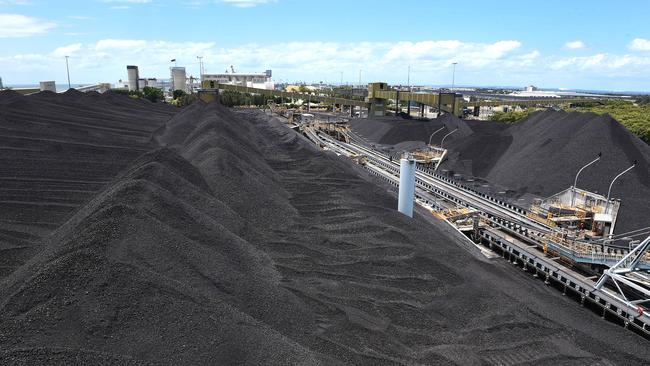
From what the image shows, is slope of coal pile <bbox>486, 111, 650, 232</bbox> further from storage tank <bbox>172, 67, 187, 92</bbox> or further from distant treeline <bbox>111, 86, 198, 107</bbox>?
storage tank <bbox>172, 67, 187, 92</bbox>

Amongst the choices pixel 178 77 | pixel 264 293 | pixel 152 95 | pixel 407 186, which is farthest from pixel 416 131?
pixel 178 77

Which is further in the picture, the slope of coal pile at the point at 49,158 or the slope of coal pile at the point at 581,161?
the slope of coal pile at the point at 581,161

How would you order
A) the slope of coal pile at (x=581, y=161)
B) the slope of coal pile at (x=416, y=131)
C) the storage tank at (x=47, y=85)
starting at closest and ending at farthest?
the slope of coal pile at (x=581, y=161) → the slope of coal pile at (x=416, y=131) → the storage tank at (x=47, y=85)

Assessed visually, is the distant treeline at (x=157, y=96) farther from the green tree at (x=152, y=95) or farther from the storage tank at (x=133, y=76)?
the storage tank at (x=133, y=76)

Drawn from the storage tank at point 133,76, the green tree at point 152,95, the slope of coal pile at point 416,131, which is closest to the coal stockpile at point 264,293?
the slope of coal pile at point 416,131

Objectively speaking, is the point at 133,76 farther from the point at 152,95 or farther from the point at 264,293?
the point at 264,293

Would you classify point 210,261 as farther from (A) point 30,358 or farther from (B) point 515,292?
(B) point 515,292

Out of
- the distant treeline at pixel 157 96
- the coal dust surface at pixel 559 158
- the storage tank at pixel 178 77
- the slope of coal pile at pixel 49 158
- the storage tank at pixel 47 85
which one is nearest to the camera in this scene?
the slope of coal pile at pixel 49 158

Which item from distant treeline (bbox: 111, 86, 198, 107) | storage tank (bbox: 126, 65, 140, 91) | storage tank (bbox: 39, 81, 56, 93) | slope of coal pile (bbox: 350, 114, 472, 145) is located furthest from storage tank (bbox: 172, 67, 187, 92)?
slope of coal pile (bbox: 350, 114, 472, 145)
